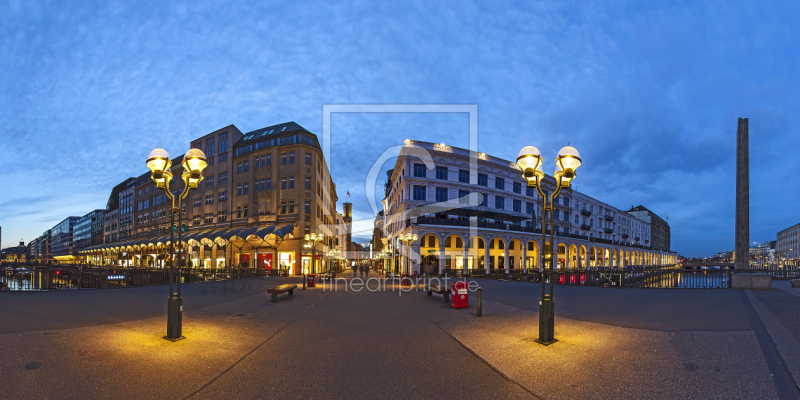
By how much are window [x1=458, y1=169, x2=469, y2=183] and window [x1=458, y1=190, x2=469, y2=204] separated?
5.56 feet

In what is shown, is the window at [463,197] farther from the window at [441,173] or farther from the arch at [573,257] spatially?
the arch at [573,257]

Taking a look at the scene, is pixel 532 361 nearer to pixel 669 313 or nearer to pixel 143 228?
pixel 669 313

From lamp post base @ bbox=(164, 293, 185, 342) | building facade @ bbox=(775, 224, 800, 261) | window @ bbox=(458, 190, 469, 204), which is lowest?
building facade @ bbox=(775, 224, 800, 261)

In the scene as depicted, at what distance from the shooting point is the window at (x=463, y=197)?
2117 inches

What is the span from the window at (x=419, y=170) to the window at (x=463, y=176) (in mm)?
5604

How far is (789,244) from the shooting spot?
490ft

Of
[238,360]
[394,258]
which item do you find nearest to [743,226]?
[238,360]

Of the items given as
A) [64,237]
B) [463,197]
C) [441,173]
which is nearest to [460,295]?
[441,173]

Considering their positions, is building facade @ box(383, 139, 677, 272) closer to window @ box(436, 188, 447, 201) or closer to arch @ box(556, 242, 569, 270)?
window @ box(436, 188, 447, 201)

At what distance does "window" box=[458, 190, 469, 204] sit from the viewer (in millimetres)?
53781

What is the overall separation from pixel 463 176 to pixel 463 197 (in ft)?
10.2

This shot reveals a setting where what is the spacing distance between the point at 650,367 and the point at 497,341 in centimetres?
301

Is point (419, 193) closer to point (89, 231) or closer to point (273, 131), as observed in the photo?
point (273, 131)

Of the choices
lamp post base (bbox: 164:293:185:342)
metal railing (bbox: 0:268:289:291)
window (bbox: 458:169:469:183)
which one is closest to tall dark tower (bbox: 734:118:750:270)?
window (bbox: 458:169:469:183)
